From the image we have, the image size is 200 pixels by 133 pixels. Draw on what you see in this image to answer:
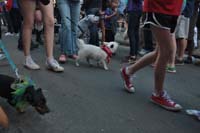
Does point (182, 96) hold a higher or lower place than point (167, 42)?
lower

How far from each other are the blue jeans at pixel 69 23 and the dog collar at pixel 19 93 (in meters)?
3.33

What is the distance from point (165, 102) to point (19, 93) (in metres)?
1.80

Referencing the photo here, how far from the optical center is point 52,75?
567 cm

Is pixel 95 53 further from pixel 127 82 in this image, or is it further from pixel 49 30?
pixel 127 82

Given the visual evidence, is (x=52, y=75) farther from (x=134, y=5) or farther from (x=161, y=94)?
(x=134, y=5)

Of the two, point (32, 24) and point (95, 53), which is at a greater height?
point (32, 24)

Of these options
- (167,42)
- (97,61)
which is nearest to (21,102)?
(167,42)

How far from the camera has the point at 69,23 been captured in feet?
23.1

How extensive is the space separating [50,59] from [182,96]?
1.87 meters

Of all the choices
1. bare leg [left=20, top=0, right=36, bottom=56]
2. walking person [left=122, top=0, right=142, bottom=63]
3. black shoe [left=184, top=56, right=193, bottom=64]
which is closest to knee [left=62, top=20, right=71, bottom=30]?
bare leg [left=20, top=0, right=36, bottom=56]

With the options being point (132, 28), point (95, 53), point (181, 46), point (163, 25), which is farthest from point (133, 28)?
point (163, 25)

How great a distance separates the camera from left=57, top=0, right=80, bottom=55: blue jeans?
689cm

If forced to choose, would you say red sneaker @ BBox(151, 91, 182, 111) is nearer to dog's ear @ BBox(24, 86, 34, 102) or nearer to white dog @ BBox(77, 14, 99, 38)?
dog's ear @ BBox(24, 86, 34, 102)

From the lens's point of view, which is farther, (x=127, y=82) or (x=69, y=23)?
(x=69, y=23)
